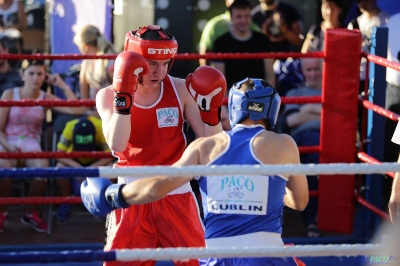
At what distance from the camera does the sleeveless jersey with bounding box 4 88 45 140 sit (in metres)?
5.38

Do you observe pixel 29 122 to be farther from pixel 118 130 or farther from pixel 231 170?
pixel 231 170

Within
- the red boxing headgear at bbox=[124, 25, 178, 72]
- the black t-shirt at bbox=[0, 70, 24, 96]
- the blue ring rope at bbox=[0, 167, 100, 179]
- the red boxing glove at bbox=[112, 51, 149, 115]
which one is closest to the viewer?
the blue ring rope at bbox=[0, 167, 100, 179]

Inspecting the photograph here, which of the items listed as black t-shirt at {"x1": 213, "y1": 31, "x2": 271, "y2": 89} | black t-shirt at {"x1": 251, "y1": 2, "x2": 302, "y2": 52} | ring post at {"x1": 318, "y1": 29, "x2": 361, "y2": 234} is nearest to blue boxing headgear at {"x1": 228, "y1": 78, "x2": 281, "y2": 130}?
ring post at {"x1": 318, "y1": 29, "x2": 361, "y2": 234}

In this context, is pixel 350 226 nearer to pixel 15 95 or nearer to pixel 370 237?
pixel 370 237

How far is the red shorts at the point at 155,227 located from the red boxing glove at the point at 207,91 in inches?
15.1

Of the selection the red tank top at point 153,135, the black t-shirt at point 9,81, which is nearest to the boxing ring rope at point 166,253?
the red tank top at point 153,135

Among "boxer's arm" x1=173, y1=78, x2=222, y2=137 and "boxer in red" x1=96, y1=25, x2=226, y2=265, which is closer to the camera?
"boxer in red" x1=96, y1=25, x2=226, y2=265

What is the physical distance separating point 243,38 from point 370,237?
182 cm

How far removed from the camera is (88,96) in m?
5.65

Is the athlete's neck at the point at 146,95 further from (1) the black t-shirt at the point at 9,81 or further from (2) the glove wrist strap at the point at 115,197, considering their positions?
(1) the black t-shirt at the point at 9,81

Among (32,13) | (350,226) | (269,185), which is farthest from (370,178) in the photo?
(32,13)

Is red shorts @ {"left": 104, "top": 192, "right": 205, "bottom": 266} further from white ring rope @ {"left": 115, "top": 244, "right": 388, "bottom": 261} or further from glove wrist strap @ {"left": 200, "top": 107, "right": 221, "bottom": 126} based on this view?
white ring rope @ {"left": 115, "top": 244, "right": 388, "bottom": 261}

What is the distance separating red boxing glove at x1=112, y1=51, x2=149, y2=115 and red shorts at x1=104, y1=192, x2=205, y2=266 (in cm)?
46

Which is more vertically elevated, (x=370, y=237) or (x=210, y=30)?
(x=210, y=30)
